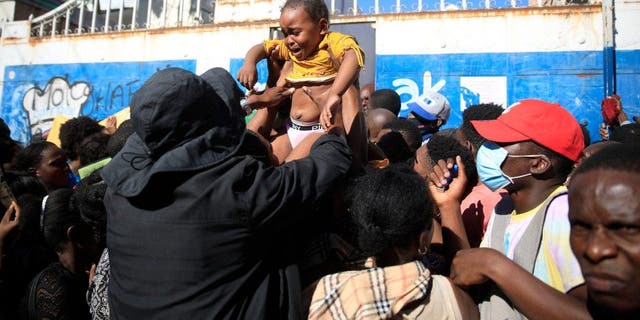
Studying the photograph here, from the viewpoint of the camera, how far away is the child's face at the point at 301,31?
240 cm

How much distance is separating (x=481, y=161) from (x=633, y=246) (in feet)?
3.13

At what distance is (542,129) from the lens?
1914mm

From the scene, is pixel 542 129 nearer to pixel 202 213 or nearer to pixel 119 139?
pixel 202 213

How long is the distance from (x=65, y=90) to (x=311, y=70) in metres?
12.5

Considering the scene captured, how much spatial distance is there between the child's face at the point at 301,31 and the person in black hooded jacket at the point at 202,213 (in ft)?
2.92

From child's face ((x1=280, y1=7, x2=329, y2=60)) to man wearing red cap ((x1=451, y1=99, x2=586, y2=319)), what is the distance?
924 millimetres

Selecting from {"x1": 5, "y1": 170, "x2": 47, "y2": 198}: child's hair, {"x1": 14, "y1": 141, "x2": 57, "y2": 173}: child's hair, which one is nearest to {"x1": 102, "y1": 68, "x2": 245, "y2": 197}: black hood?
{"x1": 5, "y1": 170, "x2": 47, "y2": 198}: child's hair

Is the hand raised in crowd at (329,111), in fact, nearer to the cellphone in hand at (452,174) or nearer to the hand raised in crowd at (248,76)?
the hand raised in crowd at (248,76)

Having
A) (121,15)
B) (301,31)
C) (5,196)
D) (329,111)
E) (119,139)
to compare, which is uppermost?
(121,15)

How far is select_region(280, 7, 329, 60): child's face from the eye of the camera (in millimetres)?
2404

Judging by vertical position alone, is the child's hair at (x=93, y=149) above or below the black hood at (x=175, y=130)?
below

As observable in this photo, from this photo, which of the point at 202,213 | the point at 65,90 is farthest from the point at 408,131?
the point at 65,90

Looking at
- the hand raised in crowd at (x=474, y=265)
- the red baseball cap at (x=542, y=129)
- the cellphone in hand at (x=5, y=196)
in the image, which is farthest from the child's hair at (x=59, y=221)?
the red baseball cap at (x=542, y=129)

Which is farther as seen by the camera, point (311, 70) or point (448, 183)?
point (311, 70)
